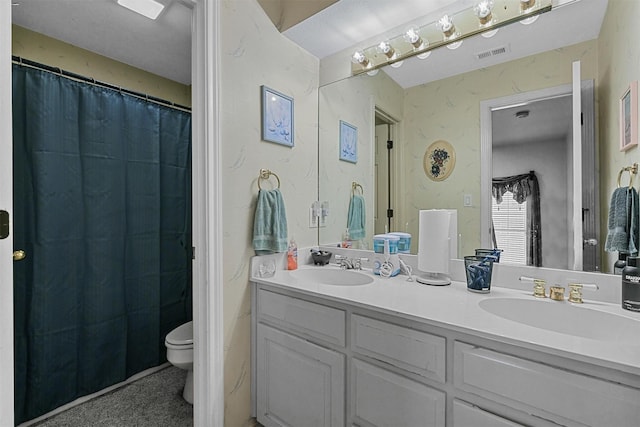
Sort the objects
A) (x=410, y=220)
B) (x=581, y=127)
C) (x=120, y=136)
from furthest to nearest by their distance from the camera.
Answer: (x=120, y=136) < (x=410, y=220) < (x=581, y=127)

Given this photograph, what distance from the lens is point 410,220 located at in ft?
5.56

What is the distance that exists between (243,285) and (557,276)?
1395 mm

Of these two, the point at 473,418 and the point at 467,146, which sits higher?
the point at 467,146

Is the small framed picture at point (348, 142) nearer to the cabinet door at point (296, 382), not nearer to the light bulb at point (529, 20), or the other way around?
the light bulb at point (529, 20)

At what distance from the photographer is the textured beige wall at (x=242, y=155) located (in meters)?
1.50

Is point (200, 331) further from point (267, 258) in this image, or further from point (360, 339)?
point (360, 339)

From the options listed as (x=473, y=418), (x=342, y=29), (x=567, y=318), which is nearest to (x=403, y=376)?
(x=473, y=418)

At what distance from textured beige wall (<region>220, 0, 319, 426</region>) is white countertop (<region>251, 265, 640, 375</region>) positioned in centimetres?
20

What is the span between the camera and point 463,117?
1.53 m

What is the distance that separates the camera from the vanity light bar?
1.38 m

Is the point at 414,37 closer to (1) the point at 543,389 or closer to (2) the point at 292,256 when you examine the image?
(2) the point at 292,256

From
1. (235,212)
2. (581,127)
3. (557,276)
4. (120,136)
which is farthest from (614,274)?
(120,136)

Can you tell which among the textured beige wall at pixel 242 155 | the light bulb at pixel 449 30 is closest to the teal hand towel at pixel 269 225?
the textured beige wall at pixel 242 155

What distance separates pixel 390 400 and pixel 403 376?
0.37 feet
